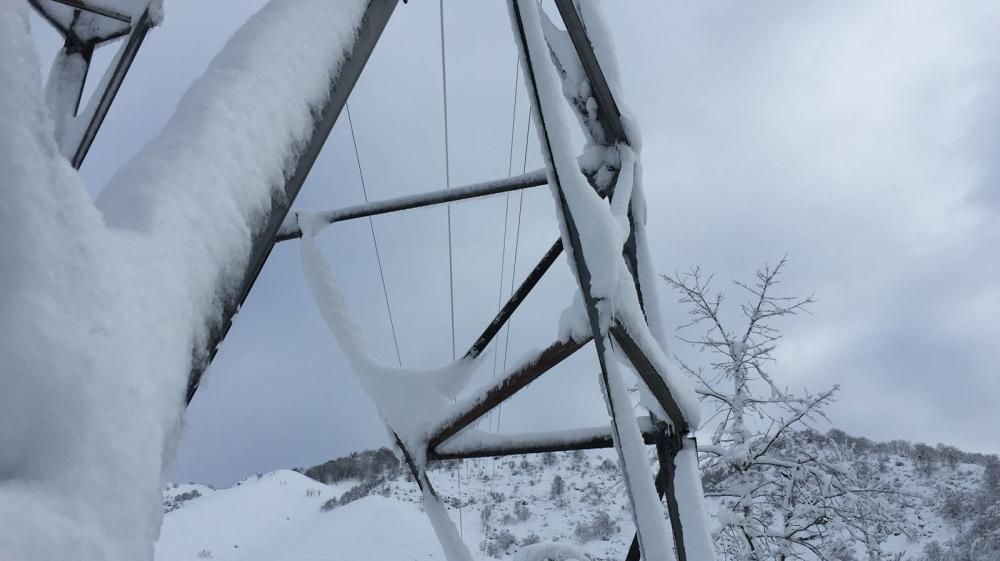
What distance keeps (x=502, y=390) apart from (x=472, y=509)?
31923mm

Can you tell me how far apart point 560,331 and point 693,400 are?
2.58 ft

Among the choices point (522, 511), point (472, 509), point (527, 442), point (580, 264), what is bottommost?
point (527, 442)

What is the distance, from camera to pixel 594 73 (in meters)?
3.39

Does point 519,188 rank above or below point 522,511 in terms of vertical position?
below

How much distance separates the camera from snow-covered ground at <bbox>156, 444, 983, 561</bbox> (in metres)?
17.9

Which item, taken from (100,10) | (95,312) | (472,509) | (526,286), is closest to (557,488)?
(472,509)

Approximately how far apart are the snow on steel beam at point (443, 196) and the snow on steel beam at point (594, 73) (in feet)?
1.60

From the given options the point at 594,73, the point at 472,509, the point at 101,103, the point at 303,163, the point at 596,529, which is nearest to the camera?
the point at 303,163

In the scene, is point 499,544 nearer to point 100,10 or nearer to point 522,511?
point 522,511

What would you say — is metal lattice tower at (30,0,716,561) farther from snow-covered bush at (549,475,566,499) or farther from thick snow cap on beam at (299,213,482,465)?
snow-covered bush at (549,475,566,499)

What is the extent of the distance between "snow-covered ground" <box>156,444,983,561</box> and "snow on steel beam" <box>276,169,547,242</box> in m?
7.56

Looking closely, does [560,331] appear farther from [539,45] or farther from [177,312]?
[177,312]

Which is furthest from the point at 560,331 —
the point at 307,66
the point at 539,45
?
the point at 307,66

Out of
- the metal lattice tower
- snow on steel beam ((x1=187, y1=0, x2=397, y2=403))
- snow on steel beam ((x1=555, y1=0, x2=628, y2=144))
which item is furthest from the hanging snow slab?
snow on steel beam ((x1=555, y1=0, x2=628, y2=144))
